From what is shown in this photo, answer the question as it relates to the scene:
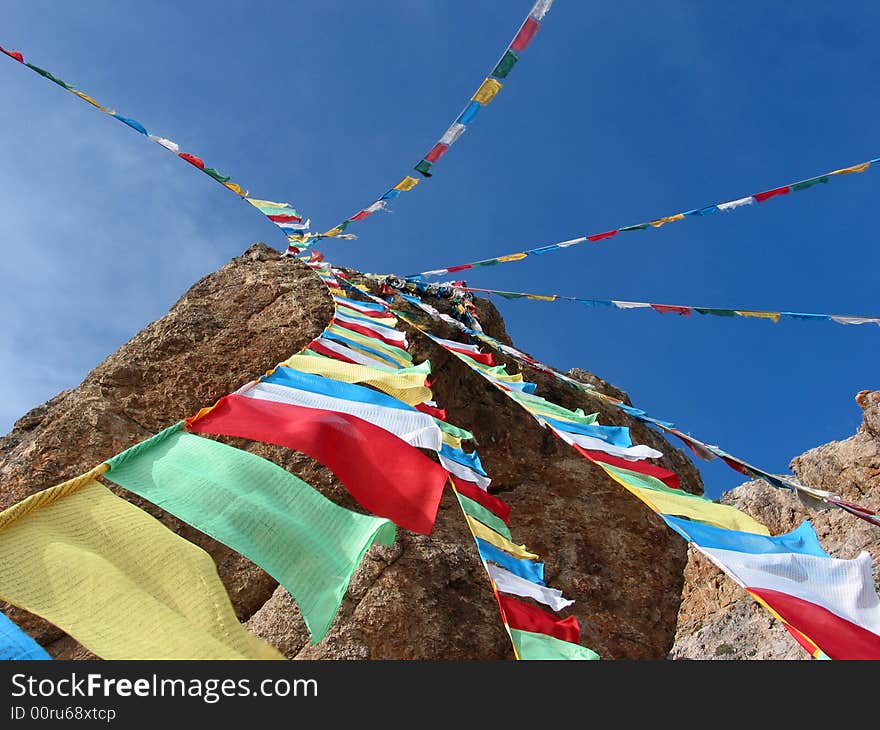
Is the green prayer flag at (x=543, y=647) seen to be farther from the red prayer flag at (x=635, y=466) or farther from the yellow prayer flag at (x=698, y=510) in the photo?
the red prayer flag at (x=635, y=466)

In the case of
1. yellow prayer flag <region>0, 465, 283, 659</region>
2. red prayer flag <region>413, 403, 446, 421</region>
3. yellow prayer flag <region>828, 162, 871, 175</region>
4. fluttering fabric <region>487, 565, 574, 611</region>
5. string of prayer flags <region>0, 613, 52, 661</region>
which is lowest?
string of prayer flags <region>0, 613, 52, 661</region>

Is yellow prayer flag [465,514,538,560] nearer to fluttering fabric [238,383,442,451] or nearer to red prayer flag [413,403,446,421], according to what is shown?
fluttering fabric [238,383,442,451]

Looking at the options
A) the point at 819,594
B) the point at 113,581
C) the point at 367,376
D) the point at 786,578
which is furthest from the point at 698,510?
the point at 113,581

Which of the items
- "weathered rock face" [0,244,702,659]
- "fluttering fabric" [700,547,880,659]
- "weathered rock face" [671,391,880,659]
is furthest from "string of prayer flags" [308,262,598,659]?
"weathered rock face" [671,391,880,659]

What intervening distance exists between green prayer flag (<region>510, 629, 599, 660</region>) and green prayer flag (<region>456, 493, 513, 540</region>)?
3.29 ft

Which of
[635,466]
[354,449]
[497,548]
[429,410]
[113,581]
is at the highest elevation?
[429,410]

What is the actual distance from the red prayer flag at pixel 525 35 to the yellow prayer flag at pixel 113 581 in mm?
5014

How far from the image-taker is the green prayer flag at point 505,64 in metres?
6.53

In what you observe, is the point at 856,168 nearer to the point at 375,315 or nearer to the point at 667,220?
the point at 667,220

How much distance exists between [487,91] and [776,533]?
5.10 m

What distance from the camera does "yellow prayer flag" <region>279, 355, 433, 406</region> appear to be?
6023mm

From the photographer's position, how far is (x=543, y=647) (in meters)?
3.94

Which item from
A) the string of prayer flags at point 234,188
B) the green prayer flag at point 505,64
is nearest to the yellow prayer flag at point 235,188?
the string of prayer flags at point 234,188

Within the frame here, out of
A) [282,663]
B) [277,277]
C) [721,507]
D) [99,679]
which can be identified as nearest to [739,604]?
[721,507]
